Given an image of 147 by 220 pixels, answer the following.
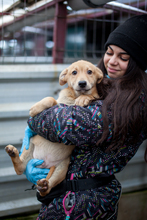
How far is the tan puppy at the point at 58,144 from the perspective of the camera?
71.1 inches

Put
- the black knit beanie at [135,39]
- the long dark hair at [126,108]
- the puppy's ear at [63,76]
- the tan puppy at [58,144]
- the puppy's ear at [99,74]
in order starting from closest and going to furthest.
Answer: the long dark hair at [126,108]
the black knit beanie at [135,39]
the tan puppy at [58,144]
the puppy's ear at [99,74]
the puppy's ear at [63,76]

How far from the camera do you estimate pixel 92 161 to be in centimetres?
160

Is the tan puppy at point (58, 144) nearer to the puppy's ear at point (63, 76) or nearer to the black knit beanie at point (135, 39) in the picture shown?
the puppy's ear at point (63, 76)

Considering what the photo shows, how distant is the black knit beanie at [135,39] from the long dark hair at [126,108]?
0.42ft

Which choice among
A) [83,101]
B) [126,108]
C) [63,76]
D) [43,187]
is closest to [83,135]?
[126,108]

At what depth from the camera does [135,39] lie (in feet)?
5.57

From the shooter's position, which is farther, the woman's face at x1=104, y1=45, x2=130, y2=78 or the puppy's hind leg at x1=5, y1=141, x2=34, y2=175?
the puppy's hind leg at x1=5, y1=141, x2=34, y2=175

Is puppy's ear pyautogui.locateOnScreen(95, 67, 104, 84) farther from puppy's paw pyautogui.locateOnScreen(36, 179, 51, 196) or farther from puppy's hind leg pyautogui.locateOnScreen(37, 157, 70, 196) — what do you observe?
puppy's paw pyautogui.locateOnScreen(36, 179, 51, 196)

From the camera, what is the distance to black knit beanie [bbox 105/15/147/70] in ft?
5.51

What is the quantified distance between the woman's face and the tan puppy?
288 mm

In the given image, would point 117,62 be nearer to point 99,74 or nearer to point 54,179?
point 99,74

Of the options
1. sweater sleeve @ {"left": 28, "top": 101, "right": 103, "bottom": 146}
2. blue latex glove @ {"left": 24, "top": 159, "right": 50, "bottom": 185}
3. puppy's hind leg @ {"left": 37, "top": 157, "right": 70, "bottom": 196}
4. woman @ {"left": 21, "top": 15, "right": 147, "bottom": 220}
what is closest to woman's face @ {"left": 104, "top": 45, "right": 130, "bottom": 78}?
woman @ {"left": 21, "top": 15, "right": 147, "bottom": 220}

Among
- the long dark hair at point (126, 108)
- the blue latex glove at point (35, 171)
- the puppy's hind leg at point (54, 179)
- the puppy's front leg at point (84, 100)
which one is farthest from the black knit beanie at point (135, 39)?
the blue latex glove at point (35, 171)

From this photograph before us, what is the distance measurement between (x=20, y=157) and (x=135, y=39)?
1424 millimetres
